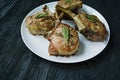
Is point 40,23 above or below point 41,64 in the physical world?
above

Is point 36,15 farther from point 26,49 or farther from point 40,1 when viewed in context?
point 40,1

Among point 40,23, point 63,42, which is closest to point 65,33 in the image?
point 63,42

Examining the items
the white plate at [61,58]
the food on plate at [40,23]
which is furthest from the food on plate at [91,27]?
the food on plate at [40,23]

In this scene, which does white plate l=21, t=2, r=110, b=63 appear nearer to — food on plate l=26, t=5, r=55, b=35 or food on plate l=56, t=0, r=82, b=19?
food on plate l=26, t=5, r=55, b=35

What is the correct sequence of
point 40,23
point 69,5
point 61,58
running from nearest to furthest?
point 61,58, point 40,23, point 69,5

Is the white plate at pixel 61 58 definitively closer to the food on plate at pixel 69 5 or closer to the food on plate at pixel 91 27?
the food on plate at pixel 91 27

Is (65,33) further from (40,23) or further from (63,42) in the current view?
(40,23)
